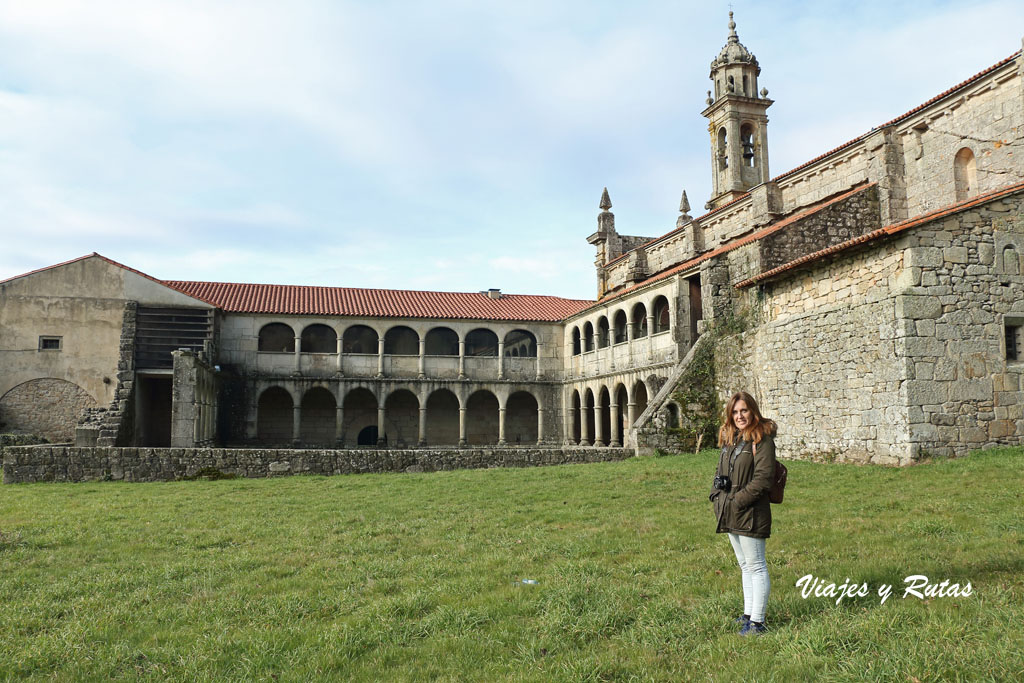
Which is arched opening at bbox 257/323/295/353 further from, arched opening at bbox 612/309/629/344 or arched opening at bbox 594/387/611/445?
arched opening at bbox 612/309/629/344

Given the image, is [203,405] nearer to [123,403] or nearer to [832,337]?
[123,403]

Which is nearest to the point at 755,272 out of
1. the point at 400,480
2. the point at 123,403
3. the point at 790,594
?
the point at 400,480

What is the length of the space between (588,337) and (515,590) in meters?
26.9

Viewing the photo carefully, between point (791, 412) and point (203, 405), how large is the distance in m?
18.4

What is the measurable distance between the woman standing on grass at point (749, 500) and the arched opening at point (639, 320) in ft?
74.3

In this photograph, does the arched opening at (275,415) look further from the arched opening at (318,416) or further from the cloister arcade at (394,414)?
the arched opening at (318,416)

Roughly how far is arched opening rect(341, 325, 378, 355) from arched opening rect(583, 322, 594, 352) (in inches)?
365

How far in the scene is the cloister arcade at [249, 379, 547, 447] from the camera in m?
31.8

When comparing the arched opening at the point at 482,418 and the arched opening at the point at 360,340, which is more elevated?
the arched opening at the point at 360,340

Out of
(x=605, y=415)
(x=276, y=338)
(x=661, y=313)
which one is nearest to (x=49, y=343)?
(x=276, y=338)

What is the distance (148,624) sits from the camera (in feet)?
17.8

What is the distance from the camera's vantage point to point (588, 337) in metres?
32.7

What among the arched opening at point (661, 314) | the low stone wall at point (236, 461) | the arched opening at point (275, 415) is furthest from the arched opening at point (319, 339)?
the low stone wall at point (236, 461)

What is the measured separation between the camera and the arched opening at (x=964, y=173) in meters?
18.8
